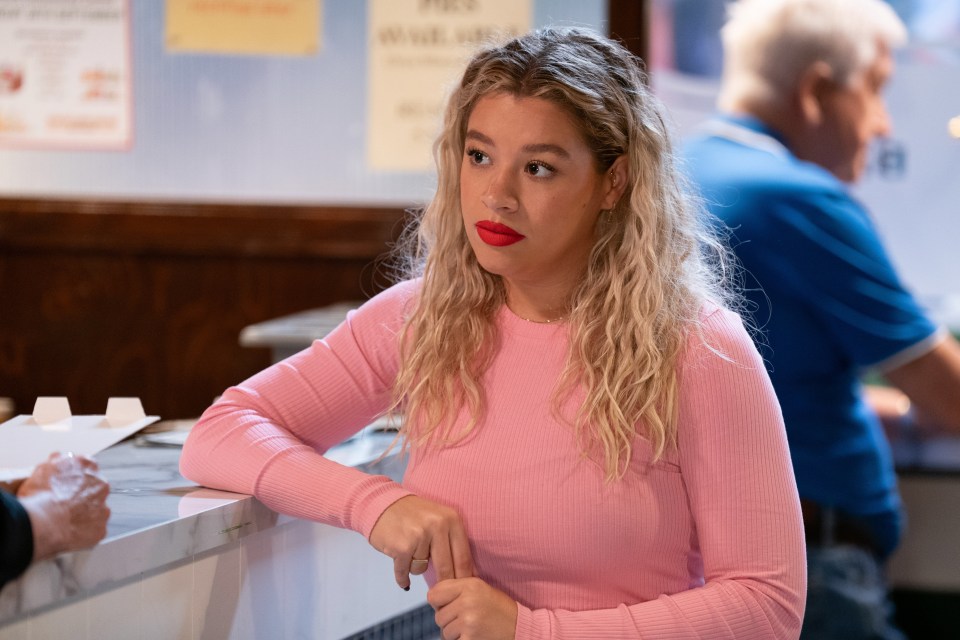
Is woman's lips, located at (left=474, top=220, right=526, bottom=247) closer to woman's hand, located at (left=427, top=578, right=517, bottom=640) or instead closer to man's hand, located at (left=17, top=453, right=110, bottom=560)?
woman's hand, located at (left=427, top=578, right=517, bottom=640)

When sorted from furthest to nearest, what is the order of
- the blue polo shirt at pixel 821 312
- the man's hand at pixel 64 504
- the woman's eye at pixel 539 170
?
the blue polo shirt at pixel 821 312
the woman's eye at pixel 539 170
the man's hand at pixel 64 504

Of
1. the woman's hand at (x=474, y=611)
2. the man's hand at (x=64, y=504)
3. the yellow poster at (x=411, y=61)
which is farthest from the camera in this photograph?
the yellow poster at (x=411, y=61)

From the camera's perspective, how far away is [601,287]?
1.45 meters

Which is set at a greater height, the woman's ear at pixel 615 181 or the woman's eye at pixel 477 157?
the woman's eye at pixel 477 157

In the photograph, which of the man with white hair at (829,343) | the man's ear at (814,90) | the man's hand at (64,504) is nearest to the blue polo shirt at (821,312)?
the man with white hair at (829,343)

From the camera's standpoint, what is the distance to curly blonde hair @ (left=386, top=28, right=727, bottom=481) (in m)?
1.36

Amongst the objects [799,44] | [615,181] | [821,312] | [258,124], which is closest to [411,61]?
[258,124]

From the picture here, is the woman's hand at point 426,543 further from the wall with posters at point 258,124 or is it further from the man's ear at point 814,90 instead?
the wall with posters at point 258,124

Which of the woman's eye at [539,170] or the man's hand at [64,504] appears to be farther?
the woman's eye at [539,170]

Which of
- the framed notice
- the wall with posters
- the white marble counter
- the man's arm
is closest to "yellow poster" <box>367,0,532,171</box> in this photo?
the wall with posters

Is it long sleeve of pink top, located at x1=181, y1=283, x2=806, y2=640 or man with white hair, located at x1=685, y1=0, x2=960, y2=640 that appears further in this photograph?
man with white hair, located at x1=685, y1=0, x2=960, y2=640

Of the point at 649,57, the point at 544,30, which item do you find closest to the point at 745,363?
the point at 544,30

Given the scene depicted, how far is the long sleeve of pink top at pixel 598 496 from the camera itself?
1.30 m

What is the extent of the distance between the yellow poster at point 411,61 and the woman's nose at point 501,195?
6.49ft
